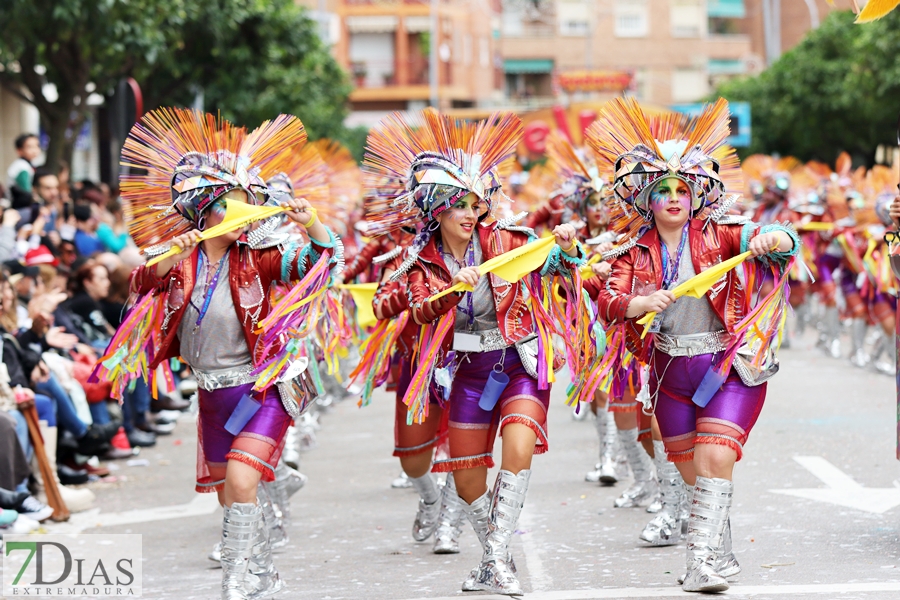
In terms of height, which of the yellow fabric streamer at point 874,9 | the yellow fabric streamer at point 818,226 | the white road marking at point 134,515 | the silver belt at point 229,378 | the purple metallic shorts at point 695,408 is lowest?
the white road marking at point 134,515

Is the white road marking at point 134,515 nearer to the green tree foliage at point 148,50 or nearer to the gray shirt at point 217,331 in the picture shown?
the gray shirt at point 217,331

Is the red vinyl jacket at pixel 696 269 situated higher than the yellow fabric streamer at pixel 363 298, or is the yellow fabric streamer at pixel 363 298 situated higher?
the red vinyl jacket at pixel 696 269

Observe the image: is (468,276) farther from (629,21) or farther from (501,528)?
(629,21)

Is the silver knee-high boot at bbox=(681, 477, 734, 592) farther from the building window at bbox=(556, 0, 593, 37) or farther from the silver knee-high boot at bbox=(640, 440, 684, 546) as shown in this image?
the building window at bbox=(556, 0, 593, 37)

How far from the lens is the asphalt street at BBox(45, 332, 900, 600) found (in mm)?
6828

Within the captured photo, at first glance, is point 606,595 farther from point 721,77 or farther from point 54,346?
point 721,77

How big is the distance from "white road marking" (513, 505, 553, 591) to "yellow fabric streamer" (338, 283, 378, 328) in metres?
2.09

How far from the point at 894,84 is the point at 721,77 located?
52.5 metres

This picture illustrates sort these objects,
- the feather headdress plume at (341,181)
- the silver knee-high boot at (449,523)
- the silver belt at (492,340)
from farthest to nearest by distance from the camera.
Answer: the feather headdress plume at (341,181) → the silver knee-high boot at (449,523) → the silver belt at (492,340)

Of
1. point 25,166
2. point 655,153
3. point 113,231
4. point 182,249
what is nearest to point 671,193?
point 655,153

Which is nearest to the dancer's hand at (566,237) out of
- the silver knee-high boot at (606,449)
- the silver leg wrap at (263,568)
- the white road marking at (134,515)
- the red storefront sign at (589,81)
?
the silver leg wrap at (263,568)

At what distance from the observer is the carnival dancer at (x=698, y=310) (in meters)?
6.29

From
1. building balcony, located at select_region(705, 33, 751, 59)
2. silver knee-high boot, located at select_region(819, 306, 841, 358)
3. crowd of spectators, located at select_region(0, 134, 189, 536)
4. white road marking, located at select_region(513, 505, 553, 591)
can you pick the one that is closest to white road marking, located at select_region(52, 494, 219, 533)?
crowd of spectators, located at select_region(0, 134, 189, 536)

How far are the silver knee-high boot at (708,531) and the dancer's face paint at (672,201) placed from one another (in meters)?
1.15
